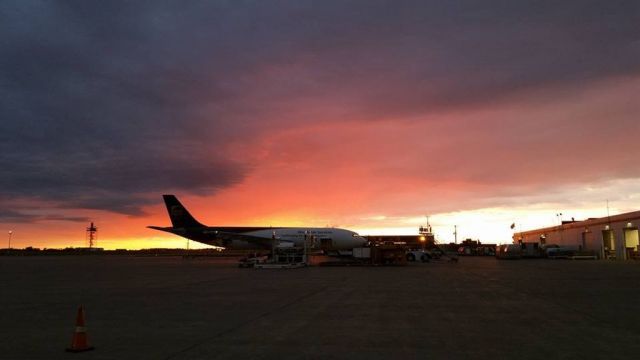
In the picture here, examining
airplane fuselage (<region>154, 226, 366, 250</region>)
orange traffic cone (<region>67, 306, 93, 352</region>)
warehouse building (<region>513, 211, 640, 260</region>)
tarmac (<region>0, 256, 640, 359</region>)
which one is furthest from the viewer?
warehouse building (<region>513, 211, 640, 260</region>)

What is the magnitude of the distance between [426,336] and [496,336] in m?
1.57

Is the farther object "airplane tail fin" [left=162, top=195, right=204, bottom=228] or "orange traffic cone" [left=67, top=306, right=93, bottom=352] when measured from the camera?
"airplane tail fin" [left=162, top=195, right=204, bottom=228]

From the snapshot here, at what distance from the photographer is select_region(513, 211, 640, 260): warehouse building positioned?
75.6 metres

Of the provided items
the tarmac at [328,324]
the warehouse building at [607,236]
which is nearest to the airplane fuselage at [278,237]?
the warehouse building at [607,236]

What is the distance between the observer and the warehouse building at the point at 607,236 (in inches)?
2977

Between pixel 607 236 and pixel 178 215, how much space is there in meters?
71.0

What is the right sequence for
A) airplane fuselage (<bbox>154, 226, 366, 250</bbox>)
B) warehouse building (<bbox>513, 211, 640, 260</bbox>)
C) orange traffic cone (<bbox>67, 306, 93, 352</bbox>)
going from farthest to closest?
warehouse building (<bbox>513, 211, 640, 260</bbox>)
airplane fuselage (<bbox>154, 226, 366, 250</bbox>)
orange traffic cone (<bbox>67, 306, 93, 352</bbox>)

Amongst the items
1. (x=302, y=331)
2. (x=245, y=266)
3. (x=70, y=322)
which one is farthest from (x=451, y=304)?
(x=245, y=266)

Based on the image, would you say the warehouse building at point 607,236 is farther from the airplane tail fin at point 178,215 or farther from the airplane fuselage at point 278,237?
the airplane tail fin at point 178,215

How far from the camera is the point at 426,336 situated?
37.6ft

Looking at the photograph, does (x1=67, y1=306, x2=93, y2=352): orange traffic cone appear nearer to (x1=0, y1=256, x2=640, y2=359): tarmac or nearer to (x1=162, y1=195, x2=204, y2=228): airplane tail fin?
(x1=0, y1=256, x2=640, y2=359): tarmac

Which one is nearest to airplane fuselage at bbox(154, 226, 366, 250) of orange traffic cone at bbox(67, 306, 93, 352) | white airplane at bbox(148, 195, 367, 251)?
white airplane at bbox(148, 195, 367, 251)

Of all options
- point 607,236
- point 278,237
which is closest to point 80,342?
point 278,237

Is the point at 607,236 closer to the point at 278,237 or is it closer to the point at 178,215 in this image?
the point at 278,237
